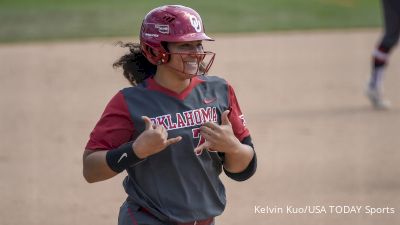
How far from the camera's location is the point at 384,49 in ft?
31.8

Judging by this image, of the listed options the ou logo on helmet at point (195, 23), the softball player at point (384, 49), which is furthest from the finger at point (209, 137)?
the softball player at point (384, 49)

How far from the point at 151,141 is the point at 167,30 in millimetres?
589

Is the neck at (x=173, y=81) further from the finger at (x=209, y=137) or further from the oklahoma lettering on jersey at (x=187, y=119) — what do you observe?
the finger at (x=209, y=137)

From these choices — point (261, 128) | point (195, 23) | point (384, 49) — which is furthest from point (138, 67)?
point (384, 49)

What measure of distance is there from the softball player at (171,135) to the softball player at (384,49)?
18.6 feet

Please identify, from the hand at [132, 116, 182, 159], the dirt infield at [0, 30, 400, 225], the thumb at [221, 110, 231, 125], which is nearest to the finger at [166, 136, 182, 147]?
the hand at [132, 116, 182, 159]

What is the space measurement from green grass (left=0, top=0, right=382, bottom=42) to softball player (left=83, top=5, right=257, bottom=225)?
35.3 feet

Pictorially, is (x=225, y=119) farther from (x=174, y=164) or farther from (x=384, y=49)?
(x=384, y=49)

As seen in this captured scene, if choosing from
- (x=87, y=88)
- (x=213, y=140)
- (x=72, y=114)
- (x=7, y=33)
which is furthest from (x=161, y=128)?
(x=7, y=33)

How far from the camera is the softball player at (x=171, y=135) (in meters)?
3.93

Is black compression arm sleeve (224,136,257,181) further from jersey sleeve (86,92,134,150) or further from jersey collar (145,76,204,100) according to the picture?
jersey sleeve (86,92,134,150)

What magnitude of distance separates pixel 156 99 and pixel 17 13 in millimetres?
13929

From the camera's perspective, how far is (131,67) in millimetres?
4348

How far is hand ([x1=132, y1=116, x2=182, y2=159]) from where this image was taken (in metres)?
3.64
